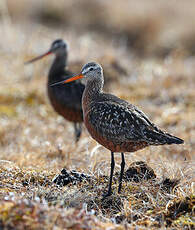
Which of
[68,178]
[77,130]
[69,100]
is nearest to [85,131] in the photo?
[77,130]

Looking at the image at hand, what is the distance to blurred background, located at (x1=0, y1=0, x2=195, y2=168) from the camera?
682cm

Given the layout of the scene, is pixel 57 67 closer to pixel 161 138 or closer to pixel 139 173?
pixel 139 173

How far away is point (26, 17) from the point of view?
50.0 ft

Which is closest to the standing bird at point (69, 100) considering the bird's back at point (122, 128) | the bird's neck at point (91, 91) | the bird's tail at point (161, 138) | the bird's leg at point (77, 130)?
the bird's leg at point (77, 130)

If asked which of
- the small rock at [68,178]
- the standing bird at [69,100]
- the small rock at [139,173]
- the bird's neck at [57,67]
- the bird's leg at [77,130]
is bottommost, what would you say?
the small rock at [68,178]

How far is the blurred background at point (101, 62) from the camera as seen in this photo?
682 centimetres

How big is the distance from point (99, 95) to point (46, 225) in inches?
71.5

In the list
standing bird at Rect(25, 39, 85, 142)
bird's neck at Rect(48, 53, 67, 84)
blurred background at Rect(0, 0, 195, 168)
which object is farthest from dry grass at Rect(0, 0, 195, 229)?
bird's neck at Rect(48, 53, 67, 84)

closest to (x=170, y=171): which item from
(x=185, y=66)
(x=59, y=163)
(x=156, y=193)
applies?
(x=156, y=193)

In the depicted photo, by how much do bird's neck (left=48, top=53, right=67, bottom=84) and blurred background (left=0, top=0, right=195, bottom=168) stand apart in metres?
0.81

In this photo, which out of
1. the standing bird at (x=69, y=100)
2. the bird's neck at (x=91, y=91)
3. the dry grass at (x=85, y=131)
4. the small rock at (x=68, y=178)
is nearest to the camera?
the dry grass at (x=85, y=131)

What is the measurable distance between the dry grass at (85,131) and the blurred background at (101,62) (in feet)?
0.08

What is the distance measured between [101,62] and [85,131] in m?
3.06

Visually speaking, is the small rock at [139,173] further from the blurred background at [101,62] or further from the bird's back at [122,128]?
the blurred background at [101,62]
